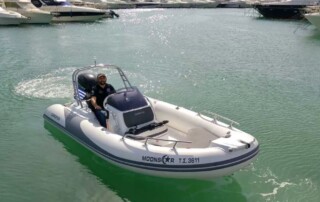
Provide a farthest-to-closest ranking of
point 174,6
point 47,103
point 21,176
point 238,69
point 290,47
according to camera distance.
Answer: point 174,6 → point 290,47 → point 238,69 → point 47,103 → point 21,176

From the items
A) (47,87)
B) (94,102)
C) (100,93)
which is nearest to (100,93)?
(100,93)

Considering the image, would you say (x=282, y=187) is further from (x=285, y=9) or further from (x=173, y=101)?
(x=285, y=9)

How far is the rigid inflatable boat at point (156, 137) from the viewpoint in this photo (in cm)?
701

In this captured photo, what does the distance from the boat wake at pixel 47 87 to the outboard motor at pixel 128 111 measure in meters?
4.94

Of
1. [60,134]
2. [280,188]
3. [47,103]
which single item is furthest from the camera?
[47,103]

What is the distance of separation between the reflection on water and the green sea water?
0.06 feet

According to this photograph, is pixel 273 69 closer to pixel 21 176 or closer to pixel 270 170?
pixel 270 170

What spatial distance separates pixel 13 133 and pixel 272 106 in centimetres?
766

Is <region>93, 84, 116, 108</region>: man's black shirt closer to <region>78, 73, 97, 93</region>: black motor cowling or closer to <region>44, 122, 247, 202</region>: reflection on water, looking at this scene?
<region>78, 73, 97, 93</region>: black motor cowling

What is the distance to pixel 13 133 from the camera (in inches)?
405

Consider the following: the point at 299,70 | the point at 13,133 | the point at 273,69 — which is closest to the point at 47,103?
the point at 13,133

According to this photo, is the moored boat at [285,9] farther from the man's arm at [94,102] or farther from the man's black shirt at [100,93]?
the man's arm at [94,102]

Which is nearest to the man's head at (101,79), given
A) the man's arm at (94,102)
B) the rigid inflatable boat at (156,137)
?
the man's arm at (94,102)

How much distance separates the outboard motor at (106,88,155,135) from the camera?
8305mm
